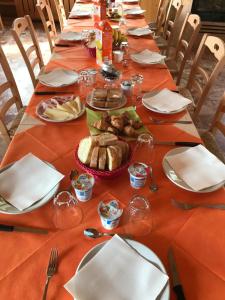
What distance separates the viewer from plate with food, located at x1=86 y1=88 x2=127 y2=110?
132cm

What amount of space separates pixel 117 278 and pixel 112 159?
369 mm

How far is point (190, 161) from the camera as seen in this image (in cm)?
101

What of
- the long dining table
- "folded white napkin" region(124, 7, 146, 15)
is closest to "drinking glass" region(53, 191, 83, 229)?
the long dining table

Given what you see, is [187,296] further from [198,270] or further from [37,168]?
[37,168]

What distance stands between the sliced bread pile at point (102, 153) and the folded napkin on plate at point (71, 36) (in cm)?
143

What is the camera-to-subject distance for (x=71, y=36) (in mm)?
2152

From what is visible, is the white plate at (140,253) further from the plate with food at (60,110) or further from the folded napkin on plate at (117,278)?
the plate with food at (60,110)

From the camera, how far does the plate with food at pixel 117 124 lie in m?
1.10

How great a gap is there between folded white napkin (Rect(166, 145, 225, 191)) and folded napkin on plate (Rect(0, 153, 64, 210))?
426 millimetres

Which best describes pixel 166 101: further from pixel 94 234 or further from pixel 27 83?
pixel 27 83

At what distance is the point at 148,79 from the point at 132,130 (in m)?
0.63

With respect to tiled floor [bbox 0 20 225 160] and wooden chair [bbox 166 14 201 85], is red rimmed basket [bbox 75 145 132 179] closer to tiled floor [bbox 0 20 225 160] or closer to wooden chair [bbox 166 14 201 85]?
tiled floor [bbox 0 20 225 160]

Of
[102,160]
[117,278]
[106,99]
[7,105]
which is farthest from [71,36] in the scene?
[117,278]

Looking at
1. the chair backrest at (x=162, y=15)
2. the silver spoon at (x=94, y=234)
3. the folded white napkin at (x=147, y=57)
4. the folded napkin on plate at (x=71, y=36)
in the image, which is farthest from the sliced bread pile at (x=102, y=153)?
the chair backrest at (x=162, y=15)
